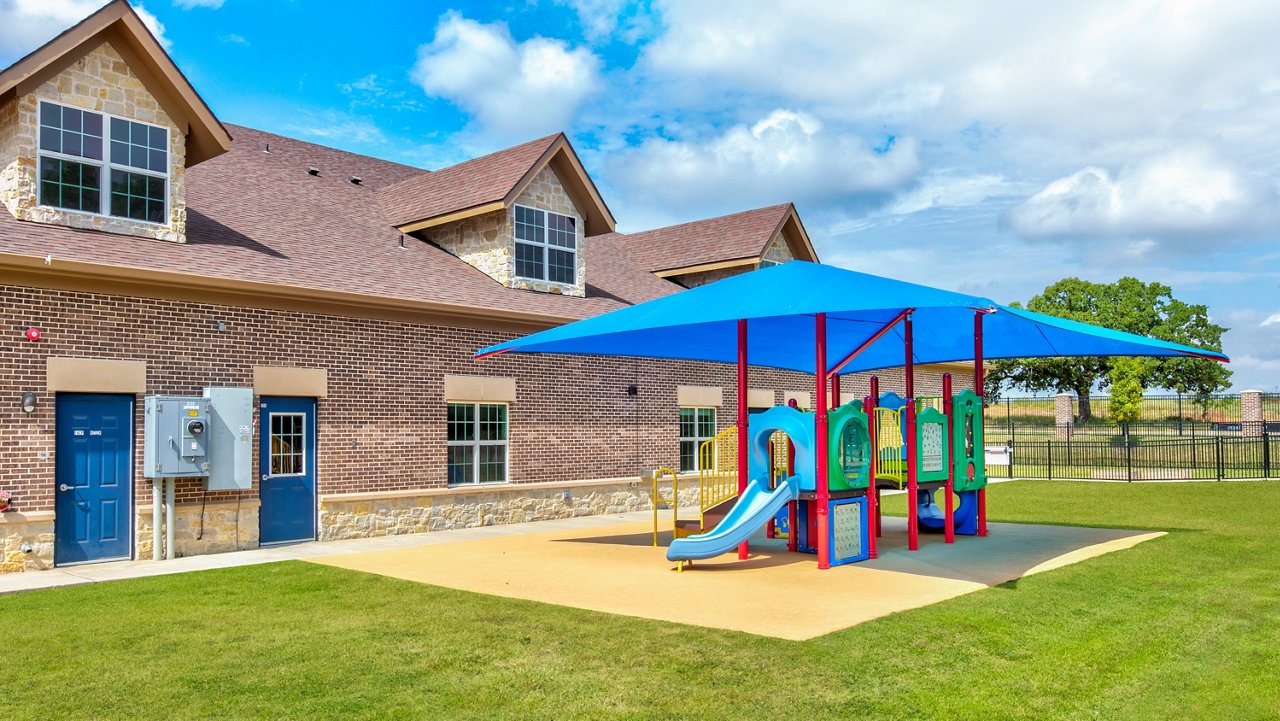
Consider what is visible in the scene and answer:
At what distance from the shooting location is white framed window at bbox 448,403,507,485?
672 inches

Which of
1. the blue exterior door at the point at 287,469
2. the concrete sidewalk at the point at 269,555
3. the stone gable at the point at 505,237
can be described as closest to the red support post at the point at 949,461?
the concrete sidewalk at the point at 269,555

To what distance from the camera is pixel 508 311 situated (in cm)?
1717

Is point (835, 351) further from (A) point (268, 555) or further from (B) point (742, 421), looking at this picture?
(A) point (268, 555)

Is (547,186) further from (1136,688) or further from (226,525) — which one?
(1136,688)

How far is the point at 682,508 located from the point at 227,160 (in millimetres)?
11124

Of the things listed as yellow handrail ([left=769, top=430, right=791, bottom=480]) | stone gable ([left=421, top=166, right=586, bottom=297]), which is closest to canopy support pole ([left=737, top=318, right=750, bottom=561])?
yellow handrail ([left=769, top=430, right=791, bottom=480])

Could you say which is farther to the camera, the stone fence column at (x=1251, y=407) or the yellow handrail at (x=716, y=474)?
the stone fence column at (x=1251, y=407)

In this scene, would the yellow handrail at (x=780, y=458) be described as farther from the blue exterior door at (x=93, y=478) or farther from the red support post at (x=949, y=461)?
the blue exterior door at (x=93, y=478)

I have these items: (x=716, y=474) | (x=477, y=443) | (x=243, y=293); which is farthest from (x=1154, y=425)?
(x=243, y=293)

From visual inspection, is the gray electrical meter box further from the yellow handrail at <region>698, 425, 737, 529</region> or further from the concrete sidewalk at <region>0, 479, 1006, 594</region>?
the yellow handrail at <region>698, 425, 737, 529</region>

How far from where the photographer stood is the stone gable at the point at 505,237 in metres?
19.0

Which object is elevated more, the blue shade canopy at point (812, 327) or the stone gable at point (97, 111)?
the stone gable at point (97, 111)

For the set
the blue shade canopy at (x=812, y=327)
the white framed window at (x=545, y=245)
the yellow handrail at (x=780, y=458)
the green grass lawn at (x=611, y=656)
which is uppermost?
the white framed window at (x=545, y=245)

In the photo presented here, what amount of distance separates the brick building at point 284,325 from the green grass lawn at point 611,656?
2.94 meters
